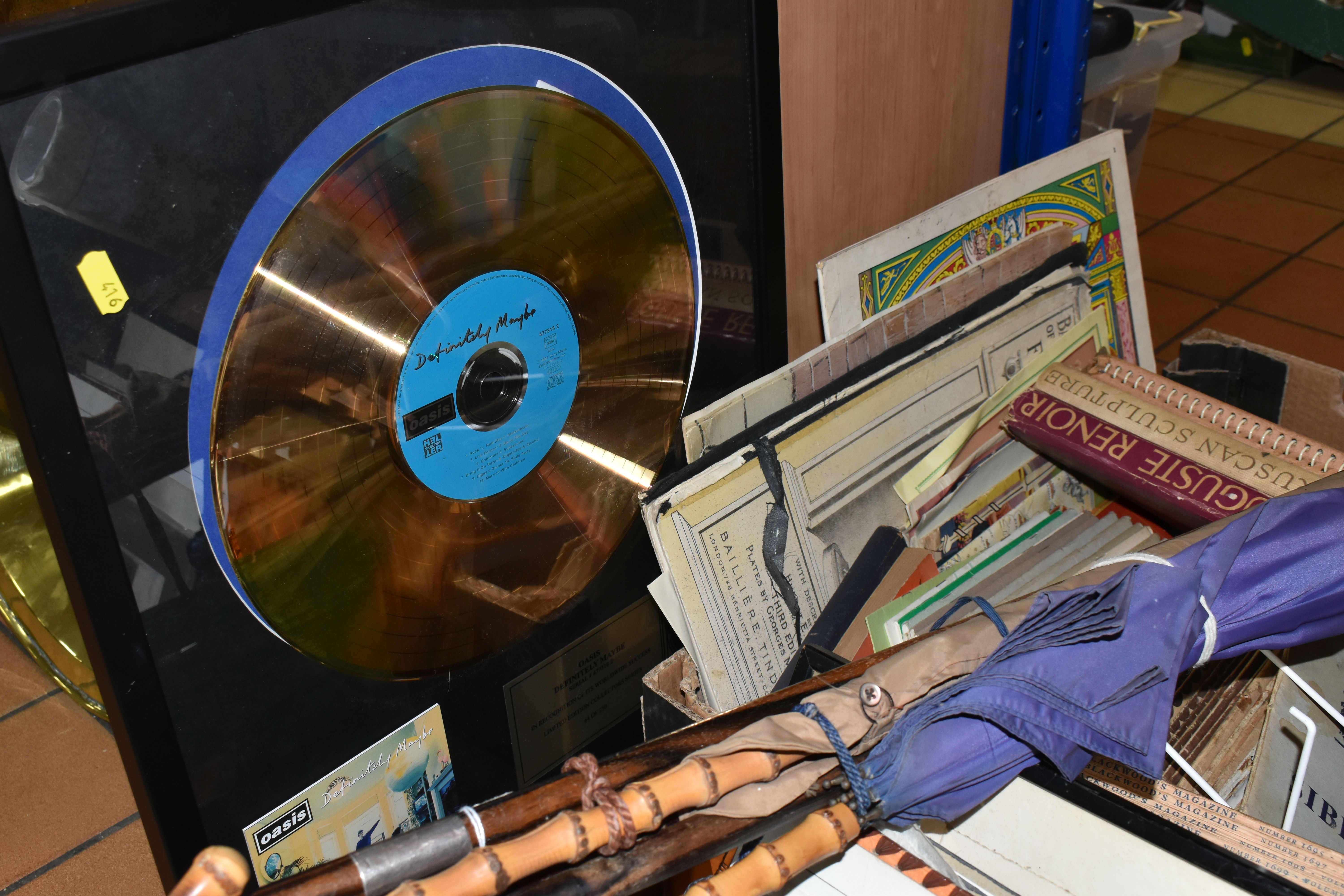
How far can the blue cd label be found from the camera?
84cm

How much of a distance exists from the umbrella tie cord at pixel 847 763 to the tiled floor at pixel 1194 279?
95 centimetres

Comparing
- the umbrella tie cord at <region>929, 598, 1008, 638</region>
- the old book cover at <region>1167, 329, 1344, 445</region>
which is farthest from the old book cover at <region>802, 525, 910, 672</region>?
the old book cover at <region>1167, 329, 1344, 445</region>

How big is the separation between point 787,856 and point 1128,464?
2.58 ft

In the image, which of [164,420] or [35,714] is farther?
[35,714]

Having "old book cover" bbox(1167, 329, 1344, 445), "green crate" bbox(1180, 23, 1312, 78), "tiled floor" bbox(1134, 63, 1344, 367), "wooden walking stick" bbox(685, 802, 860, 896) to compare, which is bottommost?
"tiled floor" bbox(1134, 63, 1344, 367)

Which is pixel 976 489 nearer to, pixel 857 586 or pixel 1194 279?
pixel 857 586

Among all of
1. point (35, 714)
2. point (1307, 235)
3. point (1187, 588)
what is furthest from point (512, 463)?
point (1307, 235)

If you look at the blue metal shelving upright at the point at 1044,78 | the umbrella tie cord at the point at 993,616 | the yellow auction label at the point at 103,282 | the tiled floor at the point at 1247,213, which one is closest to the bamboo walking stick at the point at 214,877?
the yellow auction label at the point at 103,282

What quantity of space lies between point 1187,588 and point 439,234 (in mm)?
628

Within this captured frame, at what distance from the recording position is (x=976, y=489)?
4.34 ft

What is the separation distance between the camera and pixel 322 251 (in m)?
0.75

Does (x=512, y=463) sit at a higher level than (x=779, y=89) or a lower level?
lower

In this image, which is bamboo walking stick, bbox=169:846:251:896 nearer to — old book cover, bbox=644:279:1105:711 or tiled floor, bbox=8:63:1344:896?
old book cover, bbox=644:279:1105:711

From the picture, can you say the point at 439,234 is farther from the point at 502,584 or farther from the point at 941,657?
the point at 941,657
